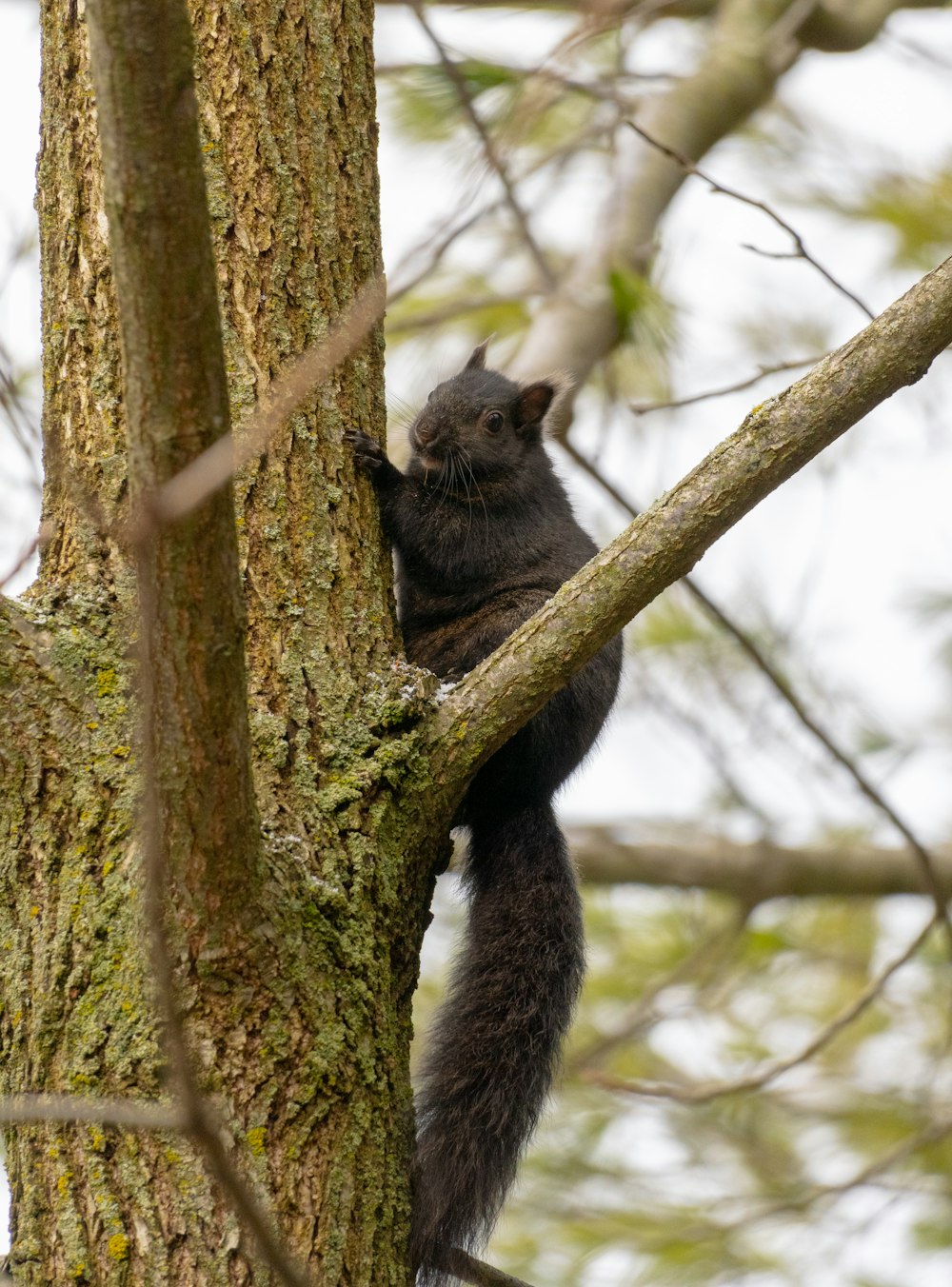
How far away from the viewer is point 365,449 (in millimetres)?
2459

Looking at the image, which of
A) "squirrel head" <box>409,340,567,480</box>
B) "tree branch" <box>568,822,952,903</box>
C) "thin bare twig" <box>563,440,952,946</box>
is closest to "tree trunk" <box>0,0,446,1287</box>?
"thin bare twig" <box>563,440,952,946</box>

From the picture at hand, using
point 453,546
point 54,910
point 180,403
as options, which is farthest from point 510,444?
point 180,403

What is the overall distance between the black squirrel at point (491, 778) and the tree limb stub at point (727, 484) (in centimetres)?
63

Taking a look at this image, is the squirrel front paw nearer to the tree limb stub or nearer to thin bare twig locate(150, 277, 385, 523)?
the tree limb stub

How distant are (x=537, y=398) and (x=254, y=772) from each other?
79.3 inches

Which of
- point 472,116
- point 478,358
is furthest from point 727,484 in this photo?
point 478,358

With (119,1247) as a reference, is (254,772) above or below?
above

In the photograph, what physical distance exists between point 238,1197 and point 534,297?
3.67m

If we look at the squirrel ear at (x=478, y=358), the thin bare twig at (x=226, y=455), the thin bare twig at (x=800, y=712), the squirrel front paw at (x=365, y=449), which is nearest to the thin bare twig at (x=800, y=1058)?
the thin bare twig at (x=800, y=712)

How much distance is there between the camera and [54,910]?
1828 millimetres

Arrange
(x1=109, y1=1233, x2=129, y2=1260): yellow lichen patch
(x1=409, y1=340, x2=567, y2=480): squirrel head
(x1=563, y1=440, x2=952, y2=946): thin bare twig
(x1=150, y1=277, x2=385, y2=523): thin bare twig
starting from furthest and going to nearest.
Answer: (x1=409, y1=340, x2=567, y2=480): squirrel head, (x1=563, y1=440, x2=952, y2=946): thin bare twig, (x1=109, y1=1233, x2=129, y2=1260): yellow lichen patch, (x1=150, y1=277, x2=385, y2=523): thin bare twig

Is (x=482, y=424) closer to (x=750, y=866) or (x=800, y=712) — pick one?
(x=800, y=712)

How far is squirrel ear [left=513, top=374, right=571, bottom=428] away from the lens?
3682mm

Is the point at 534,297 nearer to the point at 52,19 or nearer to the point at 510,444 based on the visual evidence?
the point at 510,444
